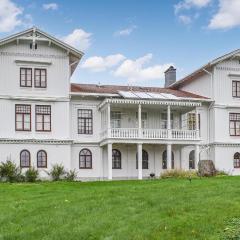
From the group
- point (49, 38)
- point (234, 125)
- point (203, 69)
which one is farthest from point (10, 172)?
point (234, 125)

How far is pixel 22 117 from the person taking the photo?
39.2 metres

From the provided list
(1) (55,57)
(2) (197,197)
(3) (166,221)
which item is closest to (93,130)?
(1) (55,57)

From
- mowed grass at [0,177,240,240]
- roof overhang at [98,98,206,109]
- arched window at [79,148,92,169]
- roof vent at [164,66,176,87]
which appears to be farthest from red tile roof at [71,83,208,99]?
mowed grass at [0,177,240,240]

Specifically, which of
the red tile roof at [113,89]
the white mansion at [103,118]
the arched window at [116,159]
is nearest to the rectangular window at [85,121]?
the white mansion at [103,118]

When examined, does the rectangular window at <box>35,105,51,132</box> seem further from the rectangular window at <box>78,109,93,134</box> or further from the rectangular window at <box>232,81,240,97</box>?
the rectangular window at <box>232,81,240,97</box>

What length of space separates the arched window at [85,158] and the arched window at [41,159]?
2.84 meters

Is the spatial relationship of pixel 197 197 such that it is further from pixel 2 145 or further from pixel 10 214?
pixel 2 145

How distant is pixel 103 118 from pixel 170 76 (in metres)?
12.6

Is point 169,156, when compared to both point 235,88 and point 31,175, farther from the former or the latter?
point 31,175

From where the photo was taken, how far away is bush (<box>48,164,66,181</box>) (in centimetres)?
3859

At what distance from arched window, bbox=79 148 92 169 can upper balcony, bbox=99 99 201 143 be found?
1591 mm

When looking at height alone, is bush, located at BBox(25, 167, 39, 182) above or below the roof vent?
below

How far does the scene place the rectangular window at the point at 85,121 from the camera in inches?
1624

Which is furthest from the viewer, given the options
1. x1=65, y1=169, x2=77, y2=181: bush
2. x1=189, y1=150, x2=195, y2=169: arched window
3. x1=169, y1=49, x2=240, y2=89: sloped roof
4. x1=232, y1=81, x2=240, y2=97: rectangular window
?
x1=232, y1=81, x2=240, y2=97: rectangular window
